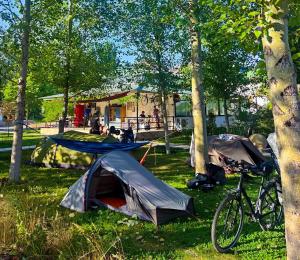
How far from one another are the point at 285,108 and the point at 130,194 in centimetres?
447

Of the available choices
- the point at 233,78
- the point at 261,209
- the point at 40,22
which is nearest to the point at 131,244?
the point at 261,209

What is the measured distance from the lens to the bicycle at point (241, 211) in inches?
192

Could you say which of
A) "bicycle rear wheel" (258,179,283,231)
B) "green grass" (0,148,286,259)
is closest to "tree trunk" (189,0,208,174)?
"green grass" (0,148,286,259)

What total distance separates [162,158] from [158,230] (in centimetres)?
843

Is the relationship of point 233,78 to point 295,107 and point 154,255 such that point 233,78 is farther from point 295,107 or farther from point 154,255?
point 295,107

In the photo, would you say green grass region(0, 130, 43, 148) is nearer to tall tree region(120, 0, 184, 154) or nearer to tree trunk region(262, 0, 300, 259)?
tall tree region(120, 0, 184, 154)

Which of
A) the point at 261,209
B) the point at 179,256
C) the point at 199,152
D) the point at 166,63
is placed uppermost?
the point at 166,63

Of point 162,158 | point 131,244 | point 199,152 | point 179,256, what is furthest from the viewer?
point 162,158

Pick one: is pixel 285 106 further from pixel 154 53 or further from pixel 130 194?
pixel 154 53

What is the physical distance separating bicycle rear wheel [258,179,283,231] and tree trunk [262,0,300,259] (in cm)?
Answer: 299

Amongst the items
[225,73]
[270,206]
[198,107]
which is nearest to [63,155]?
[198,107]

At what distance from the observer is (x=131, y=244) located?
5301 mm

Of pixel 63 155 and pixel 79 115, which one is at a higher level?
pixel 79 115

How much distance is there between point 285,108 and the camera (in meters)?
2.50
